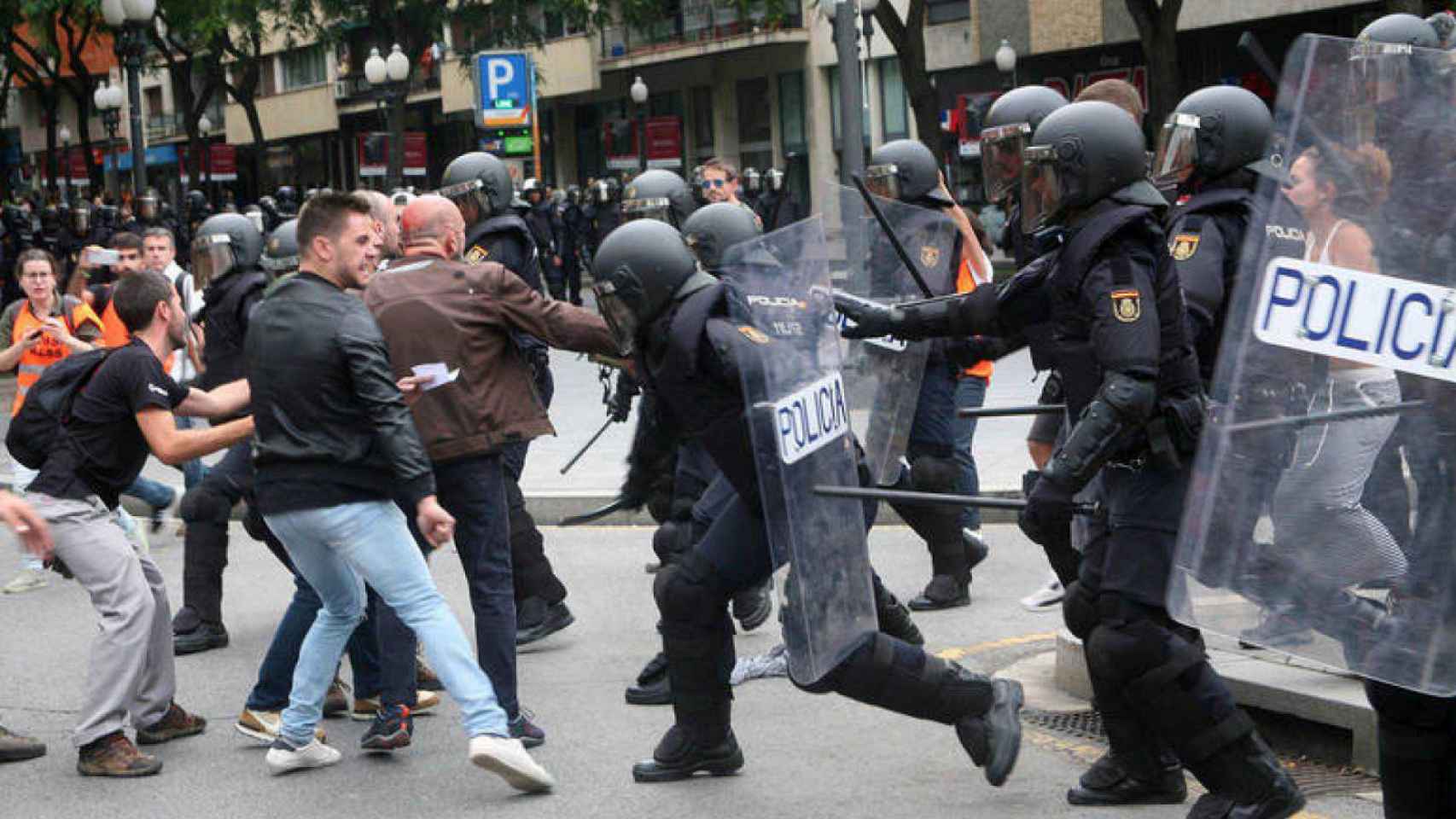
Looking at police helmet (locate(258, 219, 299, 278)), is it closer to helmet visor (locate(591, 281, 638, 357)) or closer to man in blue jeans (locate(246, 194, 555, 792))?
man in blue jeans (locate(246, 194, 555, 792))

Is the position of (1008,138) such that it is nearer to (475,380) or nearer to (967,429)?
(475,380)

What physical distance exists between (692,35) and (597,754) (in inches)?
1637

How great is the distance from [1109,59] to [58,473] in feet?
97.0

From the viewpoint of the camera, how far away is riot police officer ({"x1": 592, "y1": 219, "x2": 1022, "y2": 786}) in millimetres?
5250

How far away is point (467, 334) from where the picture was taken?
6.20 meters

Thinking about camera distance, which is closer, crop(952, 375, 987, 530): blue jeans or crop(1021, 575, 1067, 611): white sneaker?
crop(1021, 575, 1067, 611): white sneaker

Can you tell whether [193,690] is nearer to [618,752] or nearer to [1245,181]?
[618,752]

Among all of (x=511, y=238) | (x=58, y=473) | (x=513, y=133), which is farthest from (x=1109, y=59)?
(x=58, y=473)

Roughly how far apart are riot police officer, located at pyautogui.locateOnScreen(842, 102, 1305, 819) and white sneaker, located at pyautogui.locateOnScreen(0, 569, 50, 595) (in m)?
6.12

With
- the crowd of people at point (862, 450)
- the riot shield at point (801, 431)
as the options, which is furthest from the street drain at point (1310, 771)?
the riot shield at point (801, 431)

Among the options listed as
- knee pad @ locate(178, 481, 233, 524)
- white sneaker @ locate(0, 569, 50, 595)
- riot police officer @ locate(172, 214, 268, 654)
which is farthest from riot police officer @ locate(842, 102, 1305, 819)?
white sneaker @ locate(0, 569, 50, 595)

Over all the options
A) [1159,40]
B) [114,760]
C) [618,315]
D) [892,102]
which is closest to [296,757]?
[114,760]

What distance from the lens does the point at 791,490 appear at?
4.98 m

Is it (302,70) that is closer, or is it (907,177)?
(907,177)
